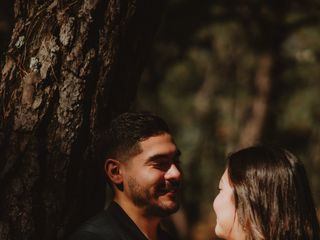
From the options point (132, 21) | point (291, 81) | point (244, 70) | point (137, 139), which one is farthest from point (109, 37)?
point (244, 70)

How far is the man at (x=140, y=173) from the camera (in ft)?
10.7

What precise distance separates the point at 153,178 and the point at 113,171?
0.84ft

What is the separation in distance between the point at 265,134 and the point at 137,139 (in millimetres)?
7089

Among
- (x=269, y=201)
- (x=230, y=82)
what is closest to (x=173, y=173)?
(x=269, y=201)

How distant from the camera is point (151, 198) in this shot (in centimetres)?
326

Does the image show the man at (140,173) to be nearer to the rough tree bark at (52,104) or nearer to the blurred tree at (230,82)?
the rough tree bark at (52,104)

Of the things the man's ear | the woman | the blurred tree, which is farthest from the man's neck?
the blurred tree

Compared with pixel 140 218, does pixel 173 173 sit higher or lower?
higher

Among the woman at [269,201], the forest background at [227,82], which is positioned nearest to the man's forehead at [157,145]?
the woman at [269,201]

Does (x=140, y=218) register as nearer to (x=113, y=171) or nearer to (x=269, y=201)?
(x=113, y=171)

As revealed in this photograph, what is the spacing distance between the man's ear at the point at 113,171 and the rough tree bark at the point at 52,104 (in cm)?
23

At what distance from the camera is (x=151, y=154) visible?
3.30 metres

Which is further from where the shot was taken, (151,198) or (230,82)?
(230,82)

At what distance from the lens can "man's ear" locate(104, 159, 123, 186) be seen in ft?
10.9
